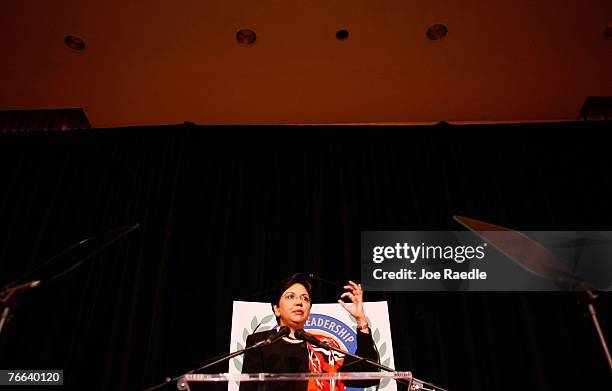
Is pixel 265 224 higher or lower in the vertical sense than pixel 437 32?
lower

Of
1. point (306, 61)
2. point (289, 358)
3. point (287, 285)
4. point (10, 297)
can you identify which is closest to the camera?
point (10, 297)

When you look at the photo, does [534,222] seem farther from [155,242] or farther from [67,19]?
[67,19]

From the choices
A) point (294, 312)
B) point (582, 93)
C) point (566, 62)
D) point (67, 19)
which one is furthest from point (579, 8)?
point (67, 19)

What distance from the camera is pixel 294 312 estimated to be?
2.90 metres

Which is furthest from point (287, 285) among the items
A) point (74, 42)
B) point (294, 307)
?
point (74, 42)

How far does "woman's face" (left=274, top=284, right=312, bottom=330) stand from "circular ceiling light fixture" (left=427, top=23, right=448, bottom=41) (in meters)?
1.88

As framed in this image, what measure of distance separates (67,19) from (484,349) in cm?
342

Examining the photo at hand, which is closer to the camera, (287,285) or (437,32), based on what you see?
(287,285)

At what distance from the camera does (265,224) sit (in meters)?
3.63

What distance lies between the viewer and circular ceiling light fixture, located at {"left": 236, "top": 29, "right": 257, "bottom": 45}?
11.0 ft

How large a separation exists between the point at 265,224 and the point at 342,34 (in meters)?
1.43

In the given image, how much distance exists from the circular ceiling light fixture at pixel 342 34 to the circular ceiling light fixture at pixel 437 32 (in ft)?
1.79

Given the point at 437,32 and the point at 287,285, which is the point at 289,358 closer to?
the point at 287,285

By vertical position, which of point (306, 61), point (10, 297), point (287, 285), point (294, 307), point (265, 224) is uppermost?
point (306, 61)
